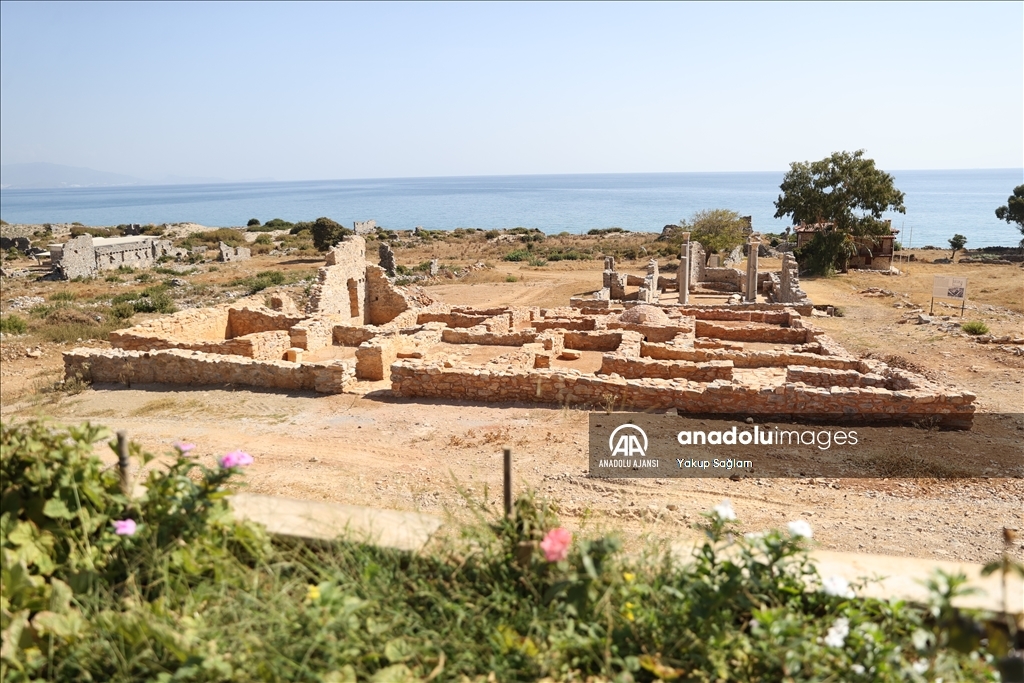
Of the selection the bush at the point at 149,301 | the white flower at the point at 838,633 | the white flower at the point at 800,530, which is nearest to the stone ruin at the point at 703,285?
the bush at the point at 149,301

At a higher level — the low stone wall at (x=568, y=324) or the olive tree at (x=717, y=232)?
the olive tree at (x=717, y=232)

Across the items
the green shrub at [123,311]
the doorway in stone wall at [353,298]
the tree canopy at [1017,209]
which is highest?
the tree canopy at [1017,209]

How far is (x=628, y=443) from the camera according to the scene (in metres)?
9.75

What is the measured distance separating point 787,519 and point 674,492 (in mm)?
1373

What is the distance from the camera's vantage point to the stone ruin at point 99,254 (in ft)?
118

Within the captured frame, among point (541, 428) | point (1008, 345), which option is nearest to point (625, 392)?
point (541, 428)

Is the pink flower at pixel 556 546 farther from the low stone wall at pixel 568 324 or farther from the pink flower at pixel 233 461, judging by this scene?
the low stone wall at pixel 568 324

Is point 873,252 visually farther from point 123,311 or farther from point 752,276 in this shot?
point 123,311

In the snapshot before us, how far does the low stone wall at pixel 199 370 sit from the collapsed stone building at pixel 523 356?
26mm

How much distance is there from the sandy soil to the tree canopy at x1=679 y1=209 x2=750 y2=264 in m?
21.7

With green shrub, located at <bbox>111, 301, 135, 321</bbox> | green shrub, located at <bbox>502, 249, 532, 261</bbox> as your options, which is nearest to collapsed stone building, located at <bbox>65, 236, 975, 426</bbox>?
green shrub, located at <bbox>111, 301, 135, 321</bbox>

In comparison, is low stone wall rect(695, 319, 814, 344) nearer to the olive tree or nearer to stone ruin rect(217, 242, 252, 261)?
the olive tree

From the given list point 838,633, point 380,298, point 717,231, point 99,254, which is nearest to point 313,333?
point 380,298

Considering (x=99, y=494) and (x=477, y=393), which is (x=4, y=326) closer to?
(x=477, y=393)
